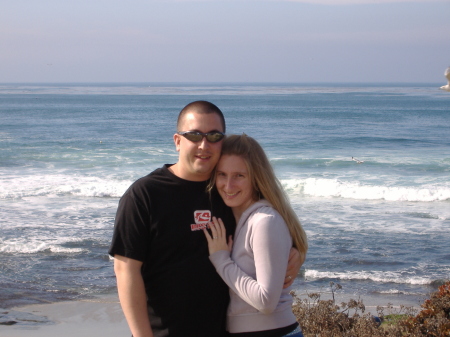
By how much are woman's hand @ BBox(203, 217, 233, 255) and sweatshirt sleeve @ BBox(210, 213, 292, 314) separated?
0.09ft

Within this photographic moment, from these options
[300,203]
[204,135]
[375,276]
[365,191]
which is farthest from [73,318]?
[365,191]

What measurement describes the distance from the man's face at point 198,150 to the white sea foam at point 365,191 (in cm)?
1582

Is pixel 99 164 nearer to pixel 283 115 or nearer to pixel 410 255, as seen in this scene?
pixel 410 255

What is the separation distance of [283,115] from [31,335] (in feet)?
171

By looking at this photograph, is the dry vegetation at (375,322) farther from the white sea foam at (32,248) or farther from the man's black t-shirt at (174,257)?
the white sea foam at (32,248)

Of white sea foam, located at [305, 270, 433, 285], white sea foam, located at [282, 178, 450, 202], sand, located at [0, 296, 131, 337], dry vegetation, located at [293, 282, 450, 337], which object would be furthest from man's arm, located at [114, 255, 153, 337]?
white sea foam, located at [282, 178, 450, 202]

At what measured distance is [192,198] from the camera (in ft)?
9.00

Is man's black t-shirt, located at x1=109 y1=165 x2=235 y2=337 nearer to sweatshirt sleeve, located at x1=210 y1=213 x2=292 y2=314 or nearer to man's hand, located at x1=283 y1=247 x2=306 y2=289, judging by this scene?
sweatshirt sleeve, located at x1=210 y1=213 x2=292 y2=314

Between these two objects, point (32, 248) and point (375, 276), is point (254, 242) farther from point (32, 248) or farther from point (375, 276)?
point (32, 248)

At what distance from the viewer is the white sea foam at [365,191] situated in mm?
18000

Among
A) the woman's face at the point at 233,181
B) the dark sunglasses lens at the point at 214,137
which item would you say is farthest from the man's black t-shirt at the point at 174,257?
the dark sunglasses lens at the point at 214,137

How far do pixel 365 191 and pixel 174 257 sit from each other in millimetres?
16726

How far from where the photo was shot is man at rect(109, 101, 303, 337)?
8.48 ft

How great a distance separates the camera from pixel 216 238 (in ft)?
8.78
